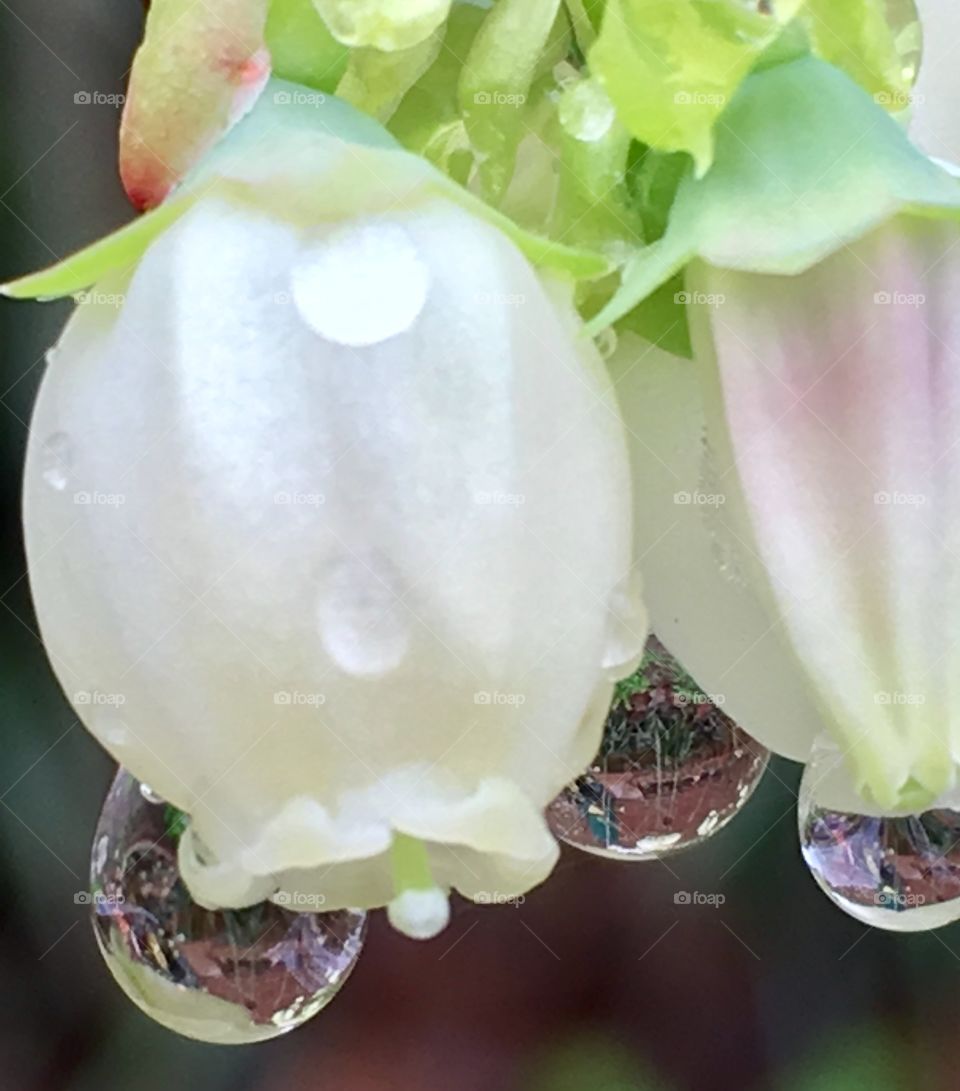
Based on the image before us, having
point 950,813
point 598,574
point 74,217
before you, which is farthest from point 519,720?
point 74,217

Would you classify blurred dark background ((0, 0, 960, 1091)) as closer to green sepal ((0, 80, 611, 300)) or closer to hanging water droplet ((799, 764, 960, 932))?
hanging water droplet ((799, 764, 960, 932))

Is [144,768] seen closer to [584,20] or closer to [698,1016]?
[584,20]

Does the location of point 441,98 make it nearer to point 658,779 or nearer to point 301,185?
point 301,185

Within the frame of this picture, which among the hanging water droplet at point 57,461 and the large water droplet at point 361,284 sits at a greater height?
the large water droplet at point 361,284

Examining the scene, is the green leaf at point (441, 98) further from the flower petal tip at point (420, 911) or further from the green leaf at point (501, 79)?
the flower petal tip at point (420, 911)

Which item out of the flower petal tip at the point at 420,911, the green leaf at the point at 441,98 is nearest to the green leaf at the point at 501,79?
the green leaf at the point at 441,98

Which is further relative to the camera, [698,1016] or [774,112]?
[698,1016]

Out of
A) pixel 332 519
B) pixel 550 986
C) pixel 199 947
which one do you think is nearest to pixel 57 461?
pixel 332 519
